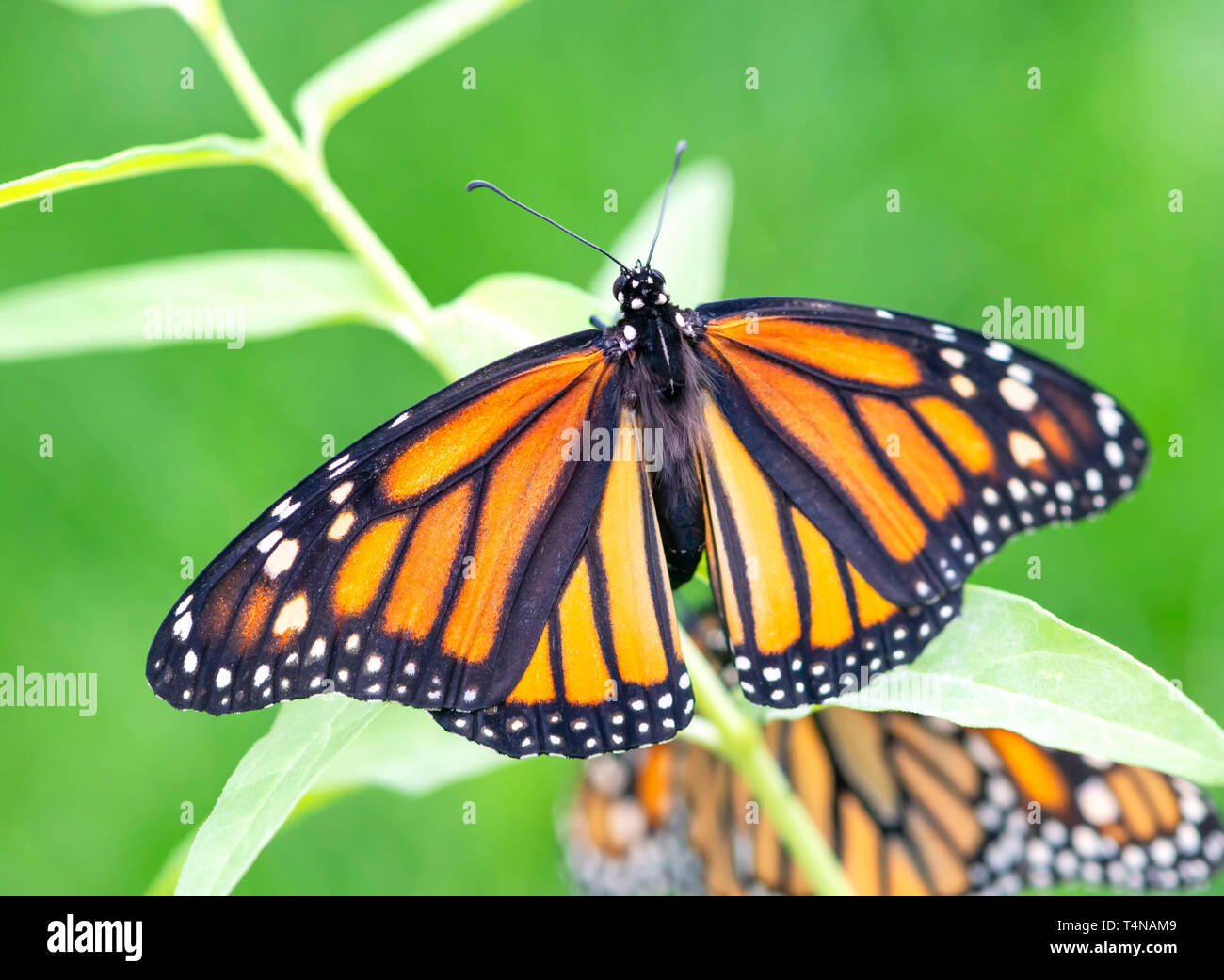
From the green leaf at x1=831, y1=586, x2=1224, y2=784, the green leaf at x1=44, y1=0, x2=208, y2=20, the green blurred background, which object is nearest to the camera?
the green leaf at x1=831, y1=586, x2=1224, y2=784

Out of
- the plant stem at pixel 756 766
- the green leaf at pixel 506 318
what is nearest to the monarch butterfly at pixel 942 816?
the plant stem at pixel 756 766

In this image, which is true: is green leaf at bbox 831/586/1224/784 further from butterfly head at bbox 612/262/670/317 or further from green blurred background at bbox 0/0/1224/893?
green blurred background at bbox 0/0/1224/893

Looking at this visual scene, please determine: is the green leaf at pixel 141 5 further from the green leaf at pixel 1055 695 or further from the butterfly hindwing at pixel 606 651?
the green leaf at pixel 1055 695

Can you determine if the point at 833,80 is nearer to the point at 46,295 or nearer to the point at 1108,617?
the point at 1108,617

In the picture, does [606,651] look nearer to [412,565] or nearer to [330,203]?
[412,565]

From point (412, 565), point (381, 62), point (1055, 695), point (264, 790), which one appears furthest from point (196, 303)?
point (1055, 695)

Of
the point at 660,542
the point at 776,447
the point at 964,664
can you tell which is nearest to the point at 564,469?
the point at 660,542

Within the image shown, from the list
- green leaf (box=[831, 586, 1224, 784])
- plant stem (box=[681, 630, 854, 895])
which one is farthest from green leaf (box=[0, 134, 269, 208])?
green leaf (box=[831, 586, 1224, 784])
